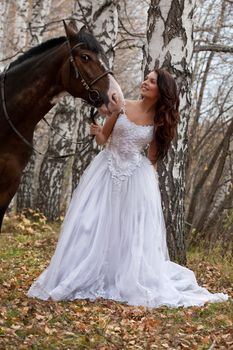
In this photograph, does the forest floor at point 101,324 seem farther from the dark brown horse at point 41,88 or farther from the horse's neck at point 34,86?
the horse's neck at point 34,86

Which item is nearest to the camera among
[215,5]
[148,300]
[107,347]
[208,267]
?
[107,347]

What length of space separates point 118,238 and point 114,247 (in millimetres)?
92

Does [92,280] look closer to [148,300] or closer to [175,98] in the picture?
[148,300]

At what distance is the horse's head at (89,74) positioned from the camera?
5.01 metres

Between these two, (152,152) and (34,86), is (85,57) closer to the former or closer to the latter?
(34,86)

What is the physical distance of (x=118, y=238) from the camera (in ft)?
19.3

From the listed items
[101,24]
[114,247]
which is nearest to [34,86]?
[114,247]

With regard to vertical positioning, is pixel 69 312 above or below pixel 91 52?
below

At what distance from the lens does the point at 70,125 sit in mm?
11812

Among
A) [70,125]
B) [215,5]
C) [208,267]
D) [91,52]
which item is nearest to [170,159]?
[208,267]

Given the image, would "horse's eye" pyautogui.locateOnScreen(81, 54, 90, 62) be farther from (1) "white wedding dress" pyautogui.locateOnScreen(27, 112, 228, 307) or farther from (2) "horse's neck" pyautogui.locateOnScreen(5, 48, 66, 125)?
(1) "white wedding dress" pyautogui.locateOnScreen(27, 112, 228, 307)

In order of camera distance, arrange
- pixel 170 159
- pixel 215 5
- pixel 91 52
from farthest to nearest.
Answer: pixel 215 5, pixel 170 159, pixel 91 52

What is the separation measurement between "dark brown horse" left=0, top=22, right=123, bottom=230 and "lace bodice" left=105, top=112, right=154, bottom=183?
2.50 ft

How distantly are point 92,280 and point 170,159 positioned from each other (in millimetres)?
1882
